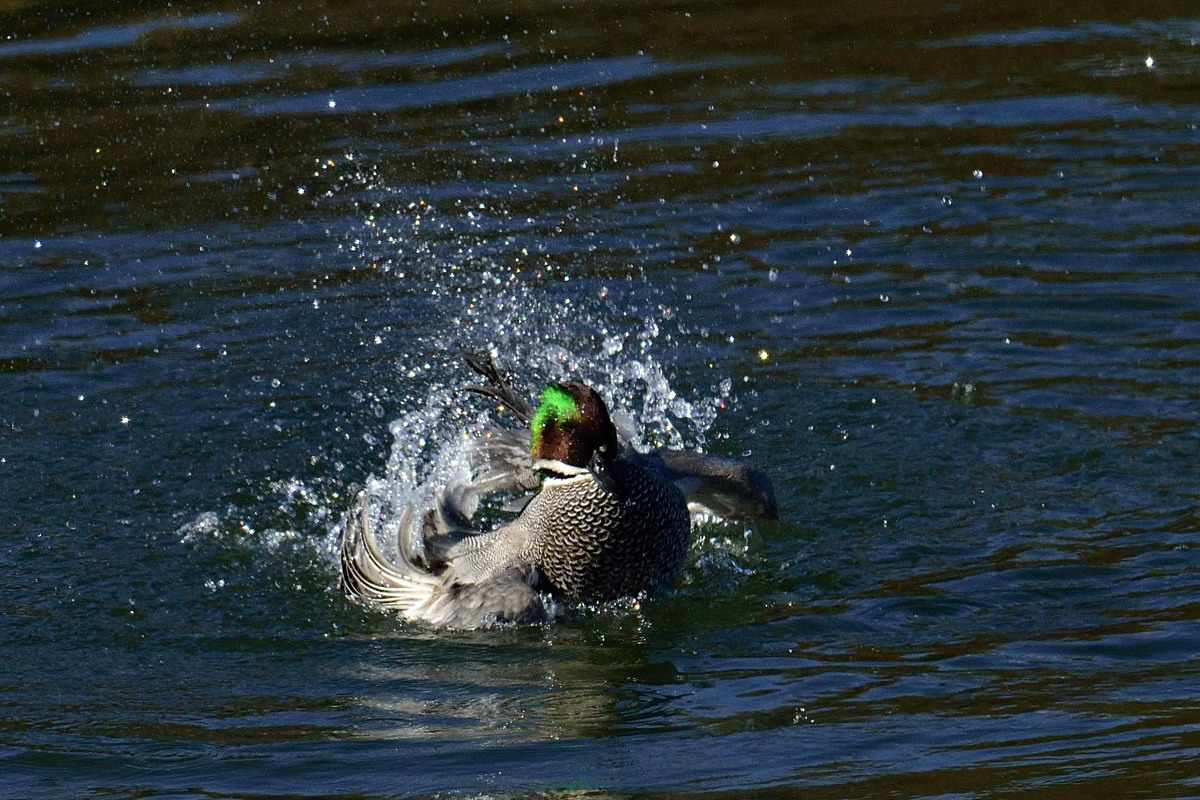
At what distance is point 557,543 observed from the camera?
6.76 metres

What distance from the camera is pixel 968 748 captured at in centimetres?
518

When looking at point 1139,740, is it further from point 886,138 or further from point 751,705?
point 886,138

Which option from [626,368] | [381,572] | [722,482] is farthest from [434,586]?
[626,368]

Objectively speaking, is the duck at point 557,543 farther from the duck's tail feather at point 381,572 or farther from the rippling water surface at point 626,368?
the rippling water surface at point 626,368

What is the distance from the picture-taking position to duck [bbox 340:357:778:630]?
6.69 metres

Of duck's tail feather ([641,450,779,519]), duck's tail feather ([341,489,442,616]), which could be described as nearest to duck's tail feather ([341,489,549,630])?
duck's tail feather ([341,489,442,616])

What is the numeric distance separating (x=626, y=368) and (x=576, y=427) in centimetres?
216

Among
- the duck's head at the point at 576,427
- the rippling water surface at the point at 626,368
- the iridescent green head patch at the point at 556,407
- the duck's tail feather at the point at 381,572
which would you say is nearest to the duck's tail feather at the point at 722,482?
the rippling water surface at the point at 626,368

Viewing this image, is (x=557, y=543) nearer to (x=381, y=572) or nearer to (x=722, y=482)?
(x=381, y=572)

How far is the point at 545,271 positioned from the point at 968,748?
5.30m

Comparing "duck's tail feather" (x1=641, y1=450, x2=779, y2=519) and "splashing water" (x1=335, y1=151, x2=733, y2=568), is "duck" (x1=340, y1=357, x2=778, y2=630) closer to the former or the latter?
"duck's tail feather" (x1=641, y1=450, x2=779, y2=519)

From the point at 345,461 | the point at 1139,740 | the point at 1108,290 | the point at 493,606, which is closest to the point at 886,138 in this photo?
the point at 1108,290

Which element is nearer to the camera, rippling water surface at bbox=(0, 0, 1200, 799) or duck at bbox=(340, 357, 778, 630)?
rippling water surface at bbox=(0, 0, 1200, 799)

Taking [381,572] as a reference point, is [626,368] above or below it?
above
